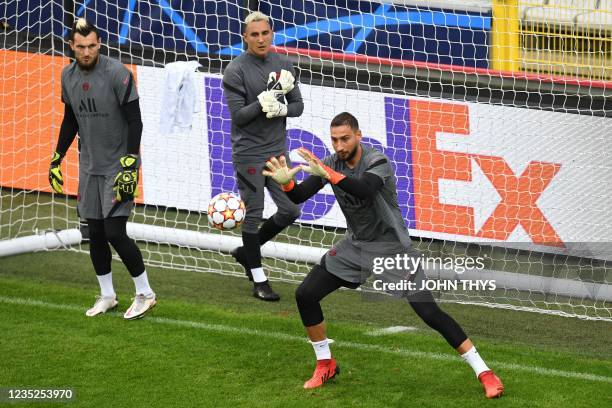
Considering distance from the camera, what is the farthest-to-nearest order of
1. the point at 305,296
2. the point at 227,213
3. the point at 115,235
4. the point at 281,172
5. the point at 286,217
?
the point at 286,217, the point at 227,213, the point at 115,235, the point at 305,296, the point at 281,172

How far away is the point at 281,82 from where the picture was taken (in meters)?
8.80

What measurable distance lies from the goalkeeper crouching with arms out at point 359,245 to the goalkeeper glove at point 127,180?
5.36 feet

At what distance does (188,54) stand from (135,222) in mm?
1798

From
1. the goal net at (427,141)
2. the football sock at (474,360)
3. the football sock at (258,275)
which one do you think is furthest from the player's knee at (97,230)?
the football sock at (474,360)

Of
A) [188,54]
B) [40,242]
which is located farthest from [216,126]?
[40,242]

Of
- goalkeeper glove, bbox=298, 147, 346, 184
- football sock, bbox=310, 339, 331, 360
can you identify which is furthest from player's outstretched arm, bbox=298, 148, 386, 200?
football sock, bbox=310, 339, 331, 360

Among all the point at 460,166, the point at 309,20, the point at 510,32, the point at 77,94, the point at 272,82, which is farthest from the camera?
the point at 309,20

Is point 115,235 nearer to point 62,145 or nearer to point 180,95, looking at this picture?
point 62,145

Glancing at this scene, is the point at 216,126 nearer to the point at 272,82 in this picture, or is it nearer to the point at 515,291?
the point at 272,82

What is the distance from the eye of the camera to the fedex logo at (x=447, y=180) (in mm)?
9992

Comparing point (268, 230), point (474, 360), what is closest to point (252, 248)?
point (268, 230)

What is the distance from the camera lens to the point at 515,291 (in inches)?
369

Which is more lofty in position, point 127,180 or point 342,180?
point 342,180

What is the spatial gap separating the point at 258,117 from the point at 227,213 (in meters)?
0.82
